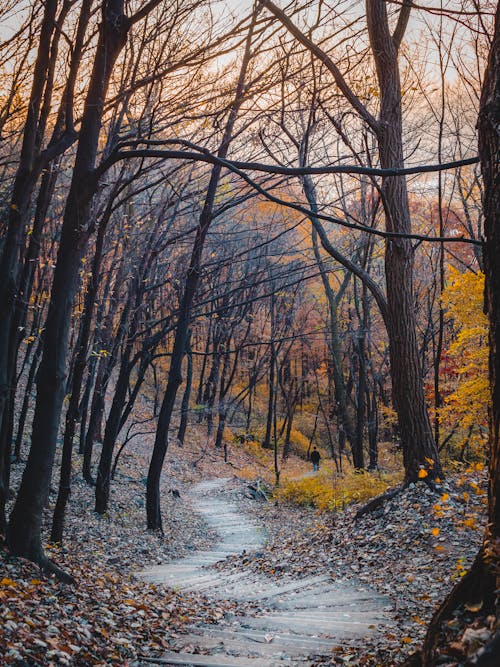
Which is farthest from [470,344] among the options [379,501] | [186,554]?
[186,554]

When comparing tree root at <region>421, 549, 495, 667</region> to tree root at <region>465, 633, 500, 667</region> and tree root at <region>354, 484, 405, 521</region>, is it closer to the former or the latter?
tree root at <region>465, 633, 500, 667</region>

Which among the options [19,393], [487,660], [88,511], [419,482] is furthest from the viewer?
[19,393]

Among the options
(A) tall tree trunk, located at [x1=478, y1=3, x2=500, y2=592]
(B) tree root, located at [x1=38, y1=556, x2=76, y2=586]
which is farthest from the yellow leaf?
(A) tall tree trunk, located at [x1=478, y1=3, x2=500, y2=592]

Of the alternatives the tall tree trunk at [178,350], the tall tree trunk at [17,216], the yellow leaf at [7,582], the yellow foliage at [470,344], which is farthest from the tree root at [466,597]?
the yellow foliage at [470,344]

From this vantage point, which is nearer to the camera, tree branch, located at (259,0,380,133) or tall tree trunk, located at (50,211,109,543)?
tree branch, located at (259,0,380,133)

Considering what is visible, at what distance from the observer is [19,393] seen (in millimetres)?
21453

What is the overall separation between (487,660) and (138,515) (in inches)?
499

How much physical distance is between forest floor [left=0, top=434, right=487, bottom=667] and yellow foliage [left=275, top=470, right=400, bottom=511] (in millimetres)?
1036

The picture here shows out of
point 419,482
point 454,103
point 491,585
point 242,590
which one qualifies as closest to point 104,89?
point 491,585

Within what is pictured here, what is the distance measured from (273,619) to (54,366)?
340 centimetres

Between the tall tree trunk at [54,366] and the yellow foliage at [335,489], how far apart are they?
25.9ft

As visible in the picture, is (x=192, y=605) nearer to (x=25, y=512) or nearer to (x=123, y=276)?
(x=25, y=512)

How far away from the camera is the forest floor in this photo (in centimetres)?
391

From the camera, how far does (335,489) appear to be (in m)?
14.8
